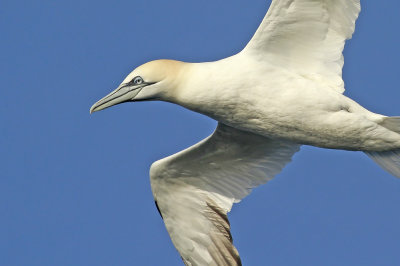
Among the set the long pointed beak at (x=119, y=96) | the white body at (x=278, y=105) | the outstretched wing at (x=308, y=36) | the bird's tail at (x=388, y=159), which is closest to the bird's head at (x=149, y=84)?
the long pointed beak at (x=119, y=96)

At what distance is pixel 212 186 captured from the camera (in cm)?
1388

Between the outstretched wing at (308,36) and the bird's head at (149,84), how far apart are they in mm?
970

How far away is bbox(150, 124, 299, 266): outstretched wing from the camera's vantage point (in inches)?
532

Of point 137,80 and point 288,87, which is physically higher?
point 137,80

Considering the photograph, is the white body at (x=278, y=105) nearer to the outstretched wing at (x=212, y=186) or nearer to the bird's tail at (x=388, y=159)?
the bird's tail at (x=388, y=159)

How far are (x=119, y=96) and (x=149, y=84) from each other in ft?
1.54

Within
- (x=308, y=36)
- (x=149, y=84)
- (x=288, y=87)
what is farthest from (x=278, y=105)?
(x=149, y=84)

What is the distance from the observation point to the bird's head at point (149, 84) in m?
11.8

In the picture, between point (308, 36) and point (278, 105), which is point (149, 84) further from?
point (308, 36)

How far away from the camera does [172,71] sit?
1183cm

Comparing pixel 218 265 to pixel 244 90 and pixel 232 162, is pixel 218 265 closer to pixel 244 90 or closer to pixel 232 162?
pixel 232 162

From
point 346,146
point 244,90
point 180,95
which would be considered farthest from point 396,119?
point 180,95

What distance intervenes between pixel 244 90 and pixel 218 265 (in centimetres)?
317

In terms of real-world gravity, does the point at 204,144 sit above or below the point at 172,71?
below
